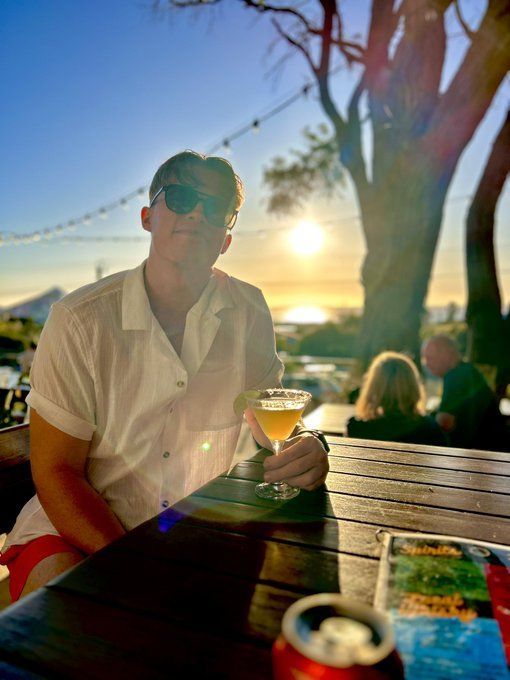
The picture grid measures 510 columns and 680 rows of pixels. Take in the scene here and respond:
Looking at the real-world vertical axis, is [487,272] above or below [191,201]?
below

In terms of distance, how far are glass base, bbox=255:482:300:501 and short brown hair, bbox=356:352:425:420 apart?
2.01m

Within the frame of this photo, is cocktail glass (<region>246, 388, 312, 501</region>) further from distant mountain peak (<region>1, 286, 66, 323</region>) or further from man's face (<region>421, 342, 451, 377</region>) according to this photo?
distant mountain peak (<region>1, 286, 66, 323</region>)

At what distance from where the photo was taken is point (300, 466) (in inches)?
53.8

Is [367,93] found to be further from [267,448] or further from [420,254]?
[267,448]

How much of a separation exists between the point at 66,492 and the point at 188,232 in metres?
1.06

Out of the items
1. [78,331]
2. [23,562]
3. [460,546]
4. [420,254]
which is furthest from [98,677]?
[420,254]

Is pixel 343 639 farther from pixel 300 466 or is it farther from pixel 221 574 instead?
pixel 300 466

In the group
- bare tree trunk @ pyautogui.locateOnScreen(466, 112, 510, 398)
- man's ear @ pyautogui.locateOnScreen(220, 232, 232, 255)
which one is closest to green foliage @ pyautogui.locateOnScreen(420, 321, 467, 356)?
bare tree trunk @ pyautogui.locateOnScreen(466, 112, 510, 398)

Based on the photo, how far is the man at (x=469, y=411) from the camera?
4.39 m

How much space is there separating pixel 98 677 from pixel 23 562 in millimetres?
1042

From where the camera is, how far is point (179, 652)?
70 centimetres

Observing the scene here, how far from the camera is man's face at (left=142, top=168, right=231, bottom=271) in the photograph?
186 cm

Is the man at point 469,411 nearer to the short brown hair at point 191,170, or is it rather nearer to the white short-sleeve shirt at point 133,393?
the white short-sleeve shirt at point 133,393

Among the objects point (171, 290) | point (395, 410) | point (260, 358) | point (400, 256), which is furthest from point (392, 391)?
point (400, 256)
